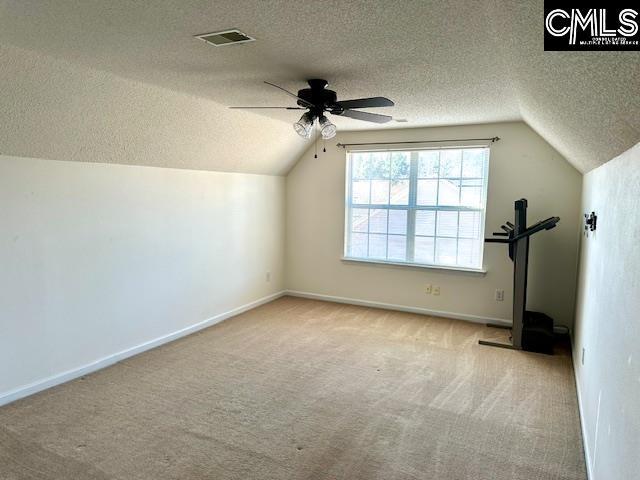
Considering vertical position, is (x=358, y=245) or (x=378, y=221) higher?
(x=378, y=221)

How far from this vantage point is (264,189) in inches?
215

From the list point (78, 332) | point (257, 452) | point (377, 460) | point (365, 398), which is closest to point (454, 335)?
point (365, 398)

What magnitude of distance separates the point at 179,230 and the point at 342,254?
7.13 feet

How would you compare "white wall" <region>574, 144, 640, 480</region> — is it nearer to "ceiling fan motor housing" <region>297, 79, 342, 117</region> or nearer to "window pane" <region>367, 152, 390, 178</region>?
"ceiling fan motor housing" <region>297, 79, 342, 117</region>

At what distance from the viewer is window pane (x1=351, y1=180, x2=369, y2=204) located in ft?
17.7

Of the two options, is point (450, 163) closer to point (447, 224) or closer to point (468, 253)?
point (447, 224)

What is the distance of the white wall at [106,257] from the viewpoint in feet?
9.71

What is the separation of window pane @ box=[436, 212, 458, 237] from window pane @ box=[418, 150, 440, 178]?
482mm

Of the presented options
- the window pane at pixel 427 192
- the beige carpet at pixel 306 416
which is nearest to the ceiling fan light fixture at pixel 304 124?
the beige carpet at pixel 306 416

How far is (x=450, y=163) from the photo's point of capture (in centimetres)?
489

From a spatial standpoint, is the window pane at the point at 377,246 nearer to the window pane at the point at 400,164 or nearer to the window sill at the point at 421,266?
the window sill at the point at 421,266

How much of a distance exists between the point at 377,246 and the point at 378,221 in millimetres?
321

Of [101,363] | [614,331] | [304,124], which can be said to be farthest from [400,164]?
[101,363]

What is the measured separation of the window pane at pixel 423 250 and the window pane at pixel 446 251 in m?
0.08
